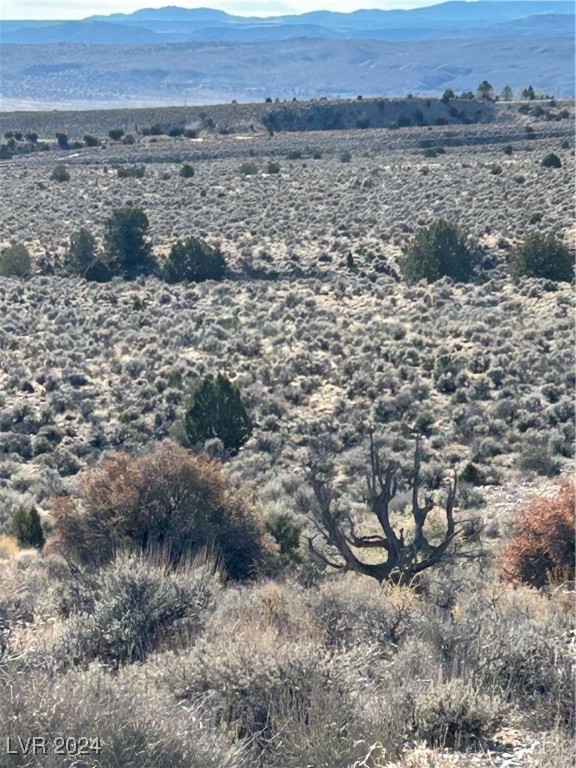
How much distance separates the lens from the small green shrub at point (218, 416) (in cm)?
1694

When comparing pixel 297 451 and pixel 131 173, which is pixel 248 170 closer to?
pixel 131 173

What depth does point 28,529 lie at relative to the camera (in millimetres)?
12000

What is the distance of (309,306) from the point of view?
27312mm

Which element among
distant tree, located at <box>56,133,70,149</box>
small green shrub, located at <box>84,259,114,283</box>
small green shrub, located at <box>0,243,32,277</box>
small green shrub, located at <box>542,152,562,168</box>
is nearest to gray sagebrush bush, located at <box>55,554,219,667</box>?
small green shrub, located at <box>84,259,114,283</box>

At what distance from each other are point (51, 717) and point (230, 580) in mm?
5313

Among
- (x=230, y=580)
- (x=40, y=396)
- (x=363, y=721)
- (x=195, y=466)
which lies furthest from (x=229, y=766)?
(x=40, y=396)

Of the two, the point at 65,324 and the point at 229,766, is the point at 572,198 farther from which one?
the point at 229,766

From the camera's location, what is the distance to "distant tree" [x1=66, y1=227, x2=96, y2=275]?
33.3 metres

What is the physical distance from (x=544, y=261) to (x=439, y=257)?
9.99ft

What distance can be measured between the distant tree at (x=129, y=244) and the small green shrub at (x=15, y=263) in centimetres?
265

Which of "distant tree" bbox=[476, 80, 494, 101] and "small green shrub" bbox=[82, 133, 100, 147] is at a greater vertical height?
"distant tree" bbox=[476, 80, 494, 101]

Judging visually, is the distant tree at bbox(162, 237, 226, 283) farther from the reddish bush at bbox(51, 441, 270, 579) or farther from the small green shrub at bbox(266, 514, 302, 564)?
the reddish bush at bbox(51, 441, 270, 579)

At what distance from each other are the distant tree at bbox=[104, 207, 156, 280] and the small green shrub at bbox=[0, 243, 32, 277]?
265 cm

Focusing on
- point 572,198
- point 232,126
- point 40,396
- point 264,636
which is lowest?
point 40,396
